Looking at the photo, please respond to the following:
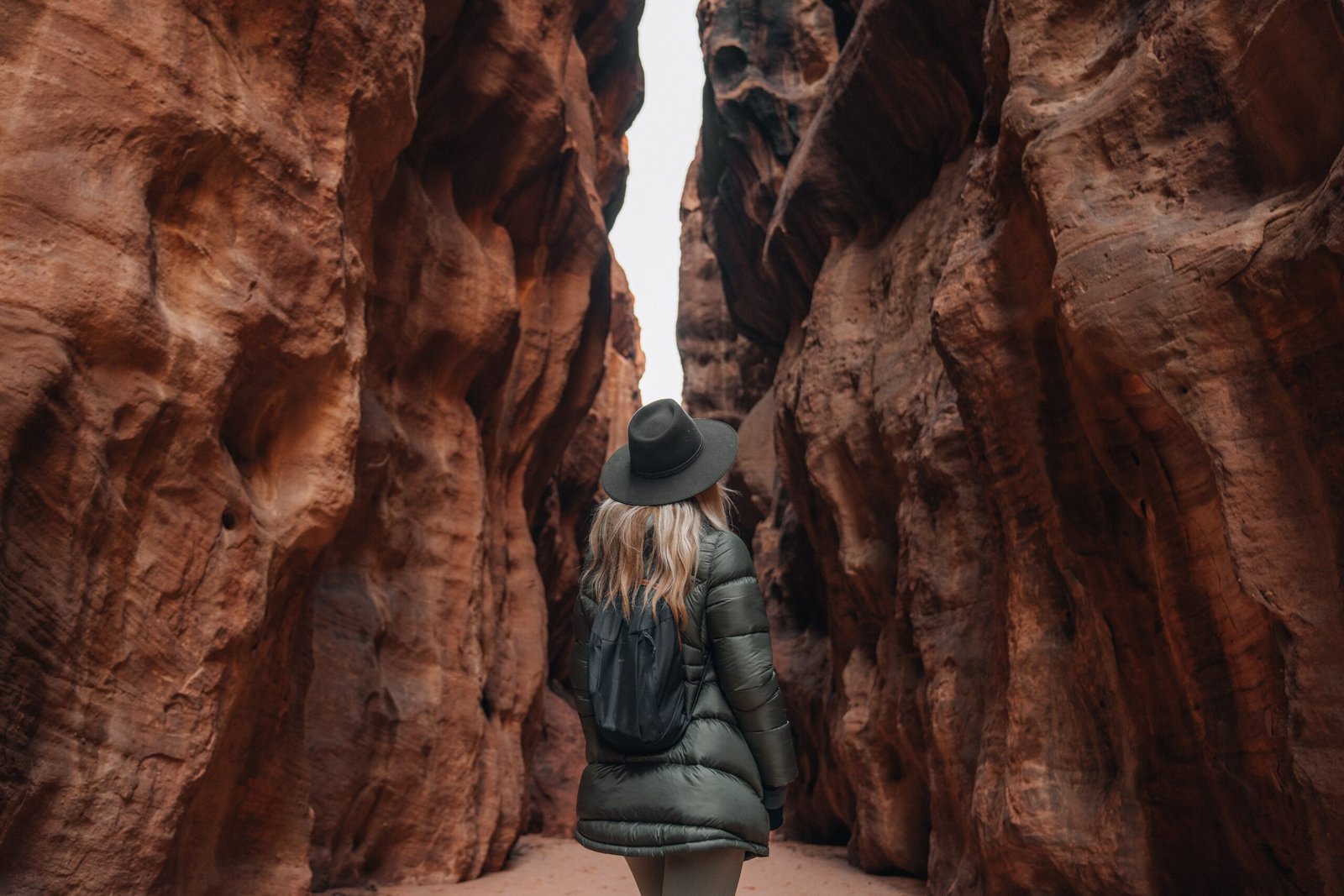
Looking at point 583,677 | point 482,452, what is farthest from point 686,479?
point 482,452

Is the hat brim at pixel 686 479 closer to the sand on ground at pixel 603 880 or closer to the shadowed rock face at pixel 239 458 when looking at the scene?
the shadowed rock face at pixel 239 458

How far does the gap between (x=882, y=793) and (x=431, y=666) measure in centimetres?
427

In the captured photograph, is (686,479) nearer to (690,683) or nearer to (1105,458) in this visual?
(690,683)

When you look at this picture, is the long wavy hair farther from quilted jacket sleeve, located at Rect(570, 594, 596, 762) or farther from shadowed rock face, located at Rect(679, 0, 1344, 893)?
shadowed rock face, located at Rect(679, 0, 1344, 893)

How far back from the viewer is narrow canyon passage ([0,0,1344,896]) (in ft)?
13.1

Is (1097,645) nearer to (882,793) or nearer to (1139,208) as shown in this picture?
(1139,208)

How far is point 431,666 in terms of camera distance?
8633 mm

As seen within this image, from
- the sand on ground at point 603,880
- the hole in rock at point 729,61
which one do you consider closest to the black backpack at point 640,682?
the sand on ground at point 603,880

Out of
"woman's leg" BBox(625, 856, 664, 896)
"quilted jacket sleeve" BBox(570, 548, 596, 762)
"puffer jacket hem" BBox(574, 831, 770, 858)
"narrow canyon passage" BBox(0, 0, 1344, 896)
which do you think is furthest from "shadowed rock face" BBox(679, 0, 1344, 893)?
"quilted jacket sleeve" BBox(570, 548, 596, 762)

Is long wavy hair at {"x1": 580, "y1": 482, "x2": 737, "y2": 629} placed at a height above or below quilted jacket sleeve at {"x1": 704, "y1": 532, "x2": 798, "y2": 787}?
above

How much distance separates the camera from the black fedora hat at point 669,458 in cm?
334

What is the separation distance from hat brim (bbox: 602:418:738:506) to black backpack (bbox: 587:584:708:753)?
332mm

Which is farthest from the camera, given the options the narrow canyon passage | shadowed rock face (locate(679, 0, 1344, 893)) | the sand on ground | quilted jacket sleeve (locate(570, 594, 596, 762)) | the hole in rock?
the hole in rock

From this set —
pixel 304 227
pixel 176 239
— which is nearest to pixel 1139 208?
pixel 304 227
